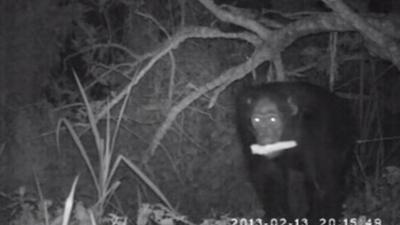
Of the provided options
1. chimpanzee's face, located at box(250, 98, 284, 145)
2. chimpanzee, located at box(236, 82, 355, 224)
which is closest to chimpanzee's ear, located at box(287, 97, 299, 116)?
chimpanzee, located at box(236, 82, 355, 224)

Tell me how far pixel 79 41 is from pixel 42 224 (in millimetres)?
2672

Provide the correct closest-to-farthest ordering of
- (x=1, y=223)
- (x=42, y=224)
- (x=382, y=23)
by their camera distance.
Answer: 1. (x=42, y=224)
2. (x=382, y=23)
3. (x=1, y=223)

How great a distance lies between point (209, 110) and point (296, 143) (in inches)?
62.0

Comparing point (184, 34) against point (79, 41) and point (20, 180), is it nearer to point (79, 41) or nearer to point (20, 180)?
point (79, 41)

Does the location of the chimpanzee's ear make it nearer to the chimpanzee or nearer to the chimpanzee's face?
the chimpanzee

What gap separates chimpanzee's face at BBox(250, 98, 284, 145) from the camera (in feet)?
17.1

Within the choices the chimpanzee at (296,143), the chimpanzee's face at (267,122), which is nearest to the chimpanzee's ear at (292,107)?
the chimpanzee at (296,143)

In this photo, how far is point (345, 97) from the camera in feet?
21.4

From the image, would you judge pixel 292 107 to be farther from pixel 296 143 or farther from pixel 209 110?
pixel 209 110

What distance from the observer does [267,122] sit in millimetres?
5242

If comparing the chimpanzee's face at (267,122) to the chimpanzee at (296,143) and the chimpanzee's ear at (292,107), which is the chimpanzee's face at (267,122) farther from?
the chimpanzee's ear at (292,107)

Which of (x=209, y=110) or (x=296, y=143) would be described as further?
(x=209, y=110)

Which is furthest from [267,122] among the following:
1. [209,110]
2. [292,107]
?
[209,110]

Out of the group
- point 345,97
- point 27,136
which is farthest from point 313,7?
point 27,136
